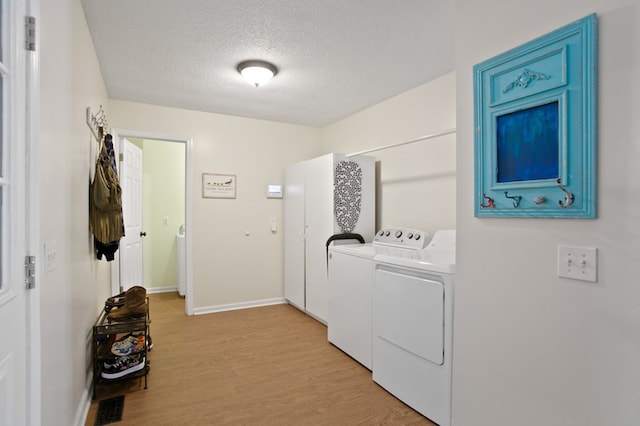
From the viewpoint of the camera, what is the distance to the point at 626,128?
111 centimetres


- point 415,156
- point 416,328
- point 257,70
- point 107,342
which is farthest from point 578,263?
point 107,342

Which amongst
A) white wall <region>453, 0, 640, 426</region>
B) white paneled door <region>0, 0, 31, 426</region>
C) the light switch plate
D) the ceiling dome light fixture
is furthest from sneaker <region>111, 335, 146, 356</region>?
the light switch plate

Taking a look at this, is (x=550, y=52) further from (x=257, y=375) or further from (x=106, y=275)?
(x=106, y=275)

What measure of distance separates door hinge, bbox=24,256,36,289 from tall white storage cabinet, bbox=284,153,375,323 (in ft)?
8.41

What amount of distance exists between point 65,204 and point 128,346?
131 cm

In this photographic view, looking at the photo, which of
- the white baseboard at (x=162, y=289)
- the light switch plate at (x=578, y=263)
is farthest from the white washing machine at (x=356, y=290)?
the white baseboard at (x=162, y=289)

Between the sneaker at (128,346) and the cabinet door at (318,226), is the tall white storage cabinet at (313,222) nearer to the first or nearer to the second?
the cabinet door at (318,226)

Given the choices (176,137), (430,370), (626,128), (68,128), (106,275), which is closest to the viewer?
(626,128)

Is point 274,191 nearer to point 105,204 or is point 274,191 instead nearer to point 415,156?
point 415,156

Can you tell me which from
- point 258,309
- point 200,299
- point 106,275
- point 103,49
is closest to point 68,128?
point 103,49

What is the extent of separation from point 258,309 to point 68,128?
10.3 feet

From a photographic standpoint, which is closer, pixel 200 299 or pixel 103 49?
pixel 103 49

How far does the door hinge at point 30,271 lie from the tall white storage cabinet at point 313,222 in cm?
256

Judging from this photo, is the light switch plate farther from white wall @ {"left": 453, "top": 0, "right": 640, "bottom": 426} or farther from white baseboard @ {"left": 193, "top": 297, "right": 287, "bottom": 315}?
white baseboard @ {"left": 193, "top": 297, "right": 287, "bottom": 315}
